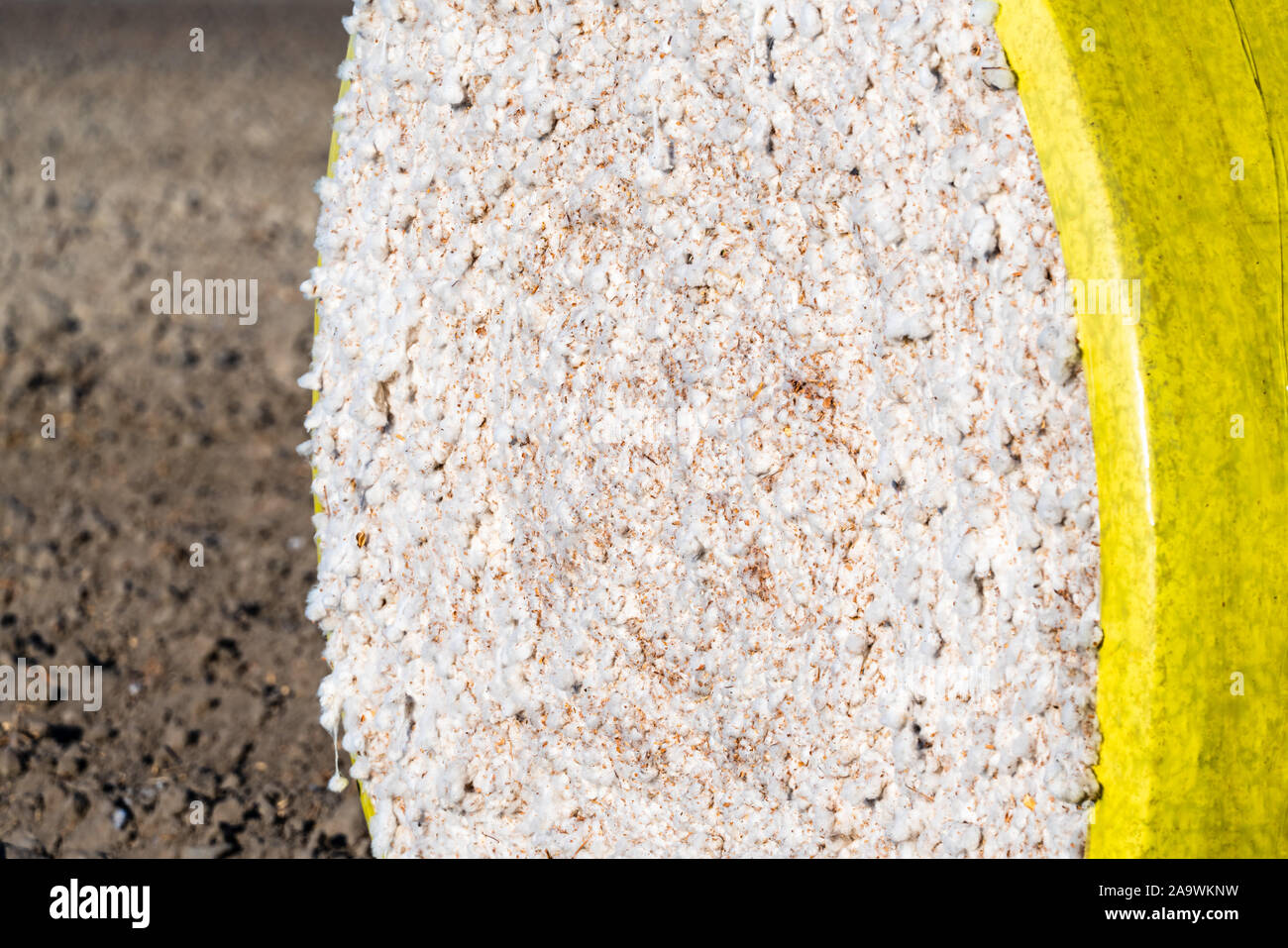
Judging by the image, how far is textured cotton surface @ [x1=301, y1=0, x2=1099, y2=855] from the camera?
1203 mm

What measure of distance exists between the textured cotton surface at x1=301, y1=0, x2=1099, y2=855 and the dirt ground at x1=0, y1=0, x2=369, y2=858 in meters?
0.99

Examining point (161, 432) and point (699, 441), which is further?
point (161, 432)

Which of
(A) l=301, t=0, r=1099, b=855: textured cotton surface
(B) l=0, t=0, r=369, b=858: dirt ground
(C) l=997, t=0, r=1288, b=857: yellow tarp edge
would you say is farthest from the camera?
(B) l=0, t=0, r=369, b=858: dirt ground

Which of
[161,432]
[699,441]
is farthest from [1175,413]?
[161,432]

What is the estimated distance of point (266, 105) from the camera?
18.5 feet

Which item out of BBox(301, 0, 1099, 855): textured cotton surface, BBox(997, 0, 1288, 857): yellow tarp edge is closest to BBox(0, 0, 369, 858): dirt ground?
BBox(301, 0, 1099, 855): textured cotton surface

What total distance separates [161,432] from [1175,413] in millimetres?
3629

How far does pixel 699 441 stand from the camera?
160 centimetres

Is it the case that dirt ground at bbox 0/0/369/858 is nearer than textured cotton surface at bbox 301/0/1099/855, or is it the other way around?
textured cotton surface at bbox 301/0/1099/855

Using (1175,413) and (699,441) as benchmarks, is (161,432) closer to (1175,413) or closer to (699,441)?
(699,441)

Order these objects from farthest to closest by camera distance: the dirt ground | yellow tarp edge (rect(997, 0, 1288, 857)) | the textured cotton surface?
the dirt ground < the textured cotton surface < yellow tarp edge (rect(997, 0, 1288, 857))

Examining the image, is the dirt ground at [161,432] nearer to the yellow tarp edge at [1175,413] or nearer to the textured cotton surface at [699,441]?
the textured cotton surface at [699,441]

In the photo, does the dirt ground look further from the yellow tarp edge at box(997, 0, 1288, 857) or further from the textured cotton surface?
the yellow tarp edge at box(997, 0, 1288, 857)
